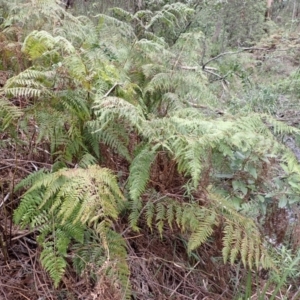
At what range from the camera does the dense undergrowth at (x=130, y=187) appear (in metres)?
1.46

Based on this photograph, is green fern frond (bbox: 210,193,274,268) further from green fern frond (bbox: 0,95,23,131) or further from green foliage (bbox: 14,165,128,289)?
green fern frond (bbox: 0,95,23,131)

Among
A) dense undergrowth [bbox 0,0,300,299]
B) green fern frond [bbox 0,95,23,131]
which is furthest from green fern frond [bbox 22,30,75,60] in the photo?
green fern frond [bbox 0,95,23,131]

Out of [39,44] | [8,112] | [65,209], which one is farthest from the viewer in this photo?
[39,44]

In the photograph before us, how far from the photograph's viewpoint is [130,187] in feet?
5.15

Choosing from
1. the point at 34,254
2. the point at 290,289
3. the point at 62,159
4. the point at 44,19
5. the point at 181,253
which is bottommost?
the point at 290,289

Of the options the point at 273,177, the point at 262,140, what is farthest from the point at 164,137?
the point at 273,177

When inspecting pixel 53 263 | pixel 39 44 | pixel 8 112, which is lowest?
pixel 53 263

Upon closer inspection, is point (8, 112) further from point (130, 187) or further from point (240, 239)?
point (240, 239)

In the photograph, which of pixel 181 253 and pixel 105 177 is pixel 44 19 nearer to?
pixel 105 177

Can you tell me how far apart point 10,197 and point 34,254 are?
0.28 meters

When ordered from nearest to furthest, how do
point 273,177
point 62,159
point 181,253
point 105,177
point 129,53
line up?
1. point 105,177
2. point 62,159
3. point 181,253
4. point 273,177
5. point 129,53

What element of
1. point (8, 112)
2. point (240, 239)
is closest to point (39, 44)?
point (8, 112)

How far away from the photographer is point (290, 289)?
6.25 ft

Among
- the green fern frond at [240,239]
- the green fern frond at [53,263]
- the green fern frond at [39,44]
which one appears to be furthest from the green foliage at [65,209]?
the green fern frond at [39,44]
